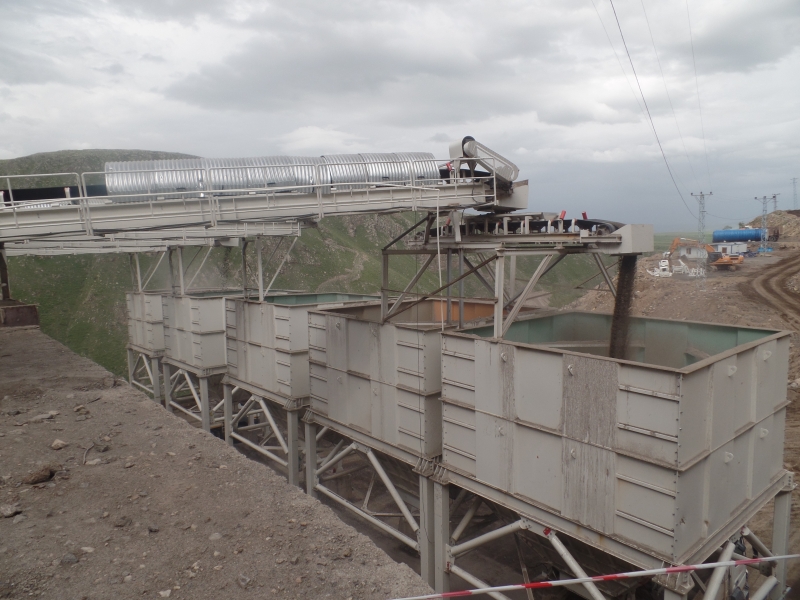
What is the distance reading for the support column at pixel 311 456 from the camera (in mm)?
12148

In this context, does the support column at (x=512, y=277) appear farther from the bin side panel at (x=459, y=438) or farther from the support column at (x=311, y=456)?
the support column at (x=311, y=456)

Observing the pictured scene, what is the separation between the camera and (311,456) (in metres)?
12.2

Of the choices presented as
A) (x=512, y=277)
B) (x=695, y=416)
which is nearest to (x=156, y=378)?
(x=512, y=277)

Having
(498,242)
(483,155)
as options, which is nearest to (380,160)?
(483,155)

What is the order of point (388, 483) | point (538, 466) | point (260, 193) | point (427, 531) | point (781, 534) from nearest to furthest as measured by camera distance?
point (538, 466) → point (781, 534) → point (427, 531) → point (260, 193) → point (388, 483)

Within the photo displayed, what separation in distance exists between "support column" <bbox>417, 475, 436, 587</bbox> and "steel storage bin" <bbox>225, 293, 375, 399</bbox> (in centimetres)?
512

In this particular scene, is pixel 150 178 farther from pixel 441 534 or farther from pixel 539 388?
pixel 441 534

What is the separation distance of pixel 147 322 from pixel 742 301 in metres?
26.2

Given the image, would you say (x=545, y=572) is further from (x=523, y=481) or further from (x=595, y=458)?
(x=595, y=458)

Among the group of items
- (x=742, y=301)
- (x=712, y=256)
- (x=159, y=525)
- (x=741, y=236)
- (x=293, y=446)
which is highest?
(x=741, y=236)

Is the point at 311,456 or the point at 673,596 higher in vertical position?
the point at 673,596

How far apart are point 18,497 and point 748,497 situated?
9.08 metres

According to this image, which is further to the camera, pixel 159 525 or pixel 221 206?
pixel 221 206

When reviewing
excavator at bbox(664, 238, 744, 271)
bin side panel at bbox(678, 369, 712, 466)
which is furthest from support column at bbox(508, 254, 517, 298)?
excavator at bbox(664, 238, 744, 271)
